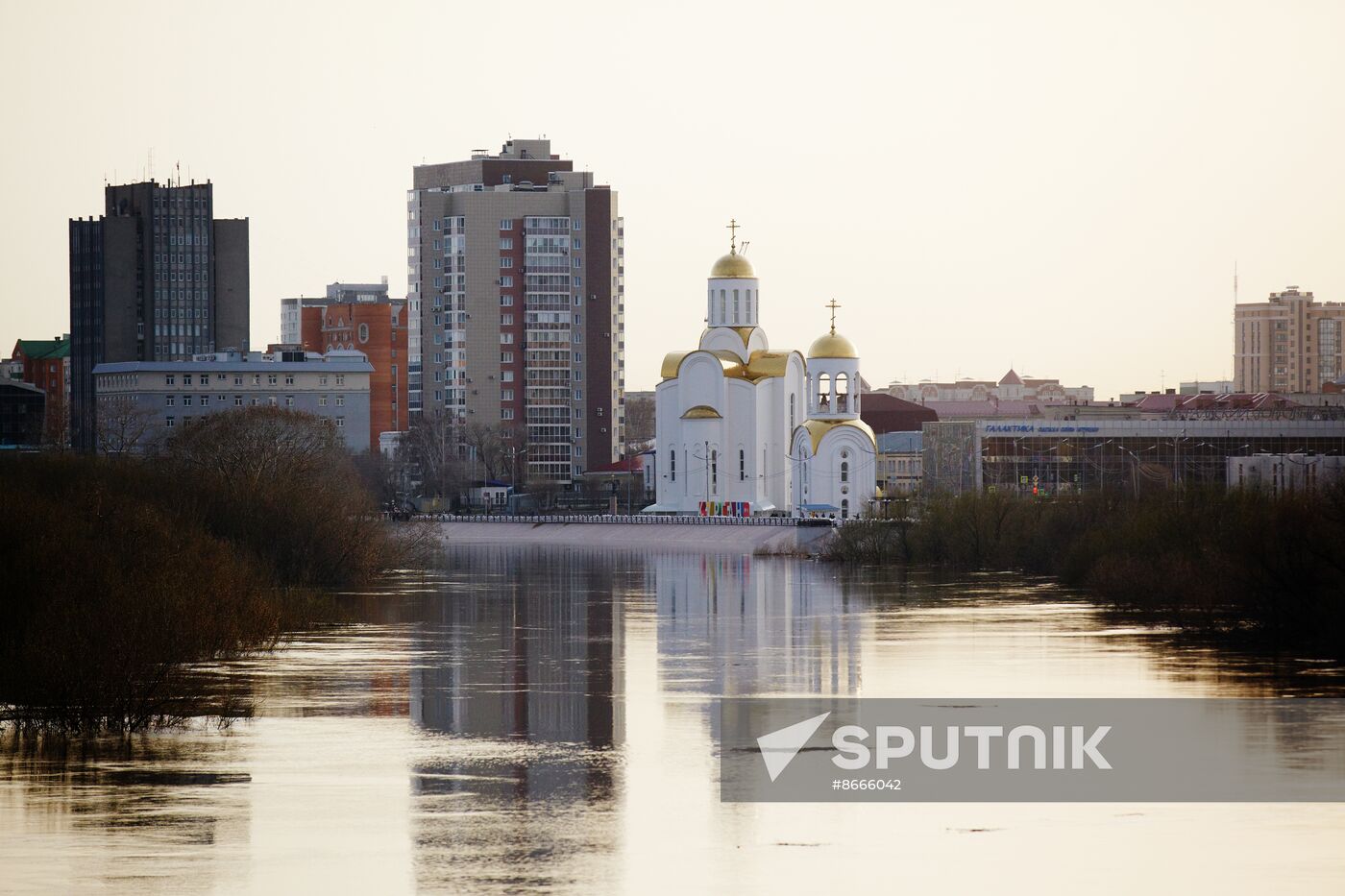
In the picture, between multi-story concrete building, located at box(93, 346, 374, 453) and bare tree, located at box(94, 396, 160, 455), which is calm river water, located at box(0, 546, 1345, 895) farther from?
multi-story concrete building, located at box(93, 346, 374, 453)

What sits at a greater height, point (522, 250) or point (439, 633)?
point (522, 250)

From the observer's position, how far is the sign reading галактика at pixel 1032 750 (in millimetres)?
21219

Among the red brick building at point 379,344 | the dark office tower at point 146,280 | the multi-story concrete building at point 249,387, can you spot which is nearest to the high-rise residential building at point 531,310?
the multi-story concrete building at point 249,387

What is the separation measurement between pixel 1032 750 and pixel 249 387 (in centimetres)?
10743

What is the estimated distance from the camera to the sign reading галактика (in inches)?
835

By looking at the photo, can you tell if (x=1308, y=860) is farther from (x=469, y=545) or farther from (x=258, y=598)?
(x=469, y=545)

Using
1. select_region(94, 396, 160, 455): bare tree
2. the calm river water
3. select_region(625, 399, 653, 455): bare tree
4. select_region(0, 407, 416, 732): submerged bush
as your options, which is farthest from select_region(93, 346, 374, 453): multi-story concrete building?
the calm river water

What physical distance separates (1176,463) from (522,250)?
5391 centimetres

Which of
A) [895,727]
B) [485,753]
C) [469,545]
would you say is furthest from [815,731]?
[469,545]

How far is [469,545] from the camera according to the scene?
9062 centimetres

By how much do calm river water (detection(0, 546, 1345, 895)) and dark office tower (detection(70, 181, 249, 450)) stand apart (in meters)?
115

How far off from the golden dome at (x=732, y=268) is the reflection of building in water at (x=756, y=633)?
35.2 m

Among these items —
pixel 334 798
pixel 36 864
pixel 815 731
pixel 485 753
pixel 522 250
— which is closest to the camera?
→ pixel 36 864

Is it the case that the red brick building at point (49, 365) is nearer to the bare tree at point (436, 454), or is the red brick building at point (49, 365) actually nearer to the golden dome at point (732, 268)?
the bare tree at point (436, 454)
